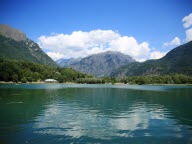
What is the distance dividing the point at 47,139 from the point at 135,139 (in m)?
11.5

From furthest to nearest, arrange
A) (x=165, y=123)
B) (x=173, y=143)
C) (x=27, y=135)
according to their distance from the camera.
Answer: (x=165, y=123) → (x=27, y=135) → (x=173, y=143)

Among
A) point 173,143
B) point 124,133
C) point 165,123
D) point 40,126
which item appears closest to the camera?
point 173,143

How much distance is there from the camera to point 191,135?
31.8m

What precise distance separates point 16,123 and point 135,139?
2088cm

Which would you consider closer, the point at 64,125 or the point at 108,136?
the point at 108,136

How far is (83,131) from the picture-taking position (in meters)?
33.1

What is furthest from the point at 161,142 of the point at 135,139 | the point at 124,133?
the point at 124,133

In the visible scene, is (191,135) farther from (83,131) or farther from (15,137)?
(15,137)

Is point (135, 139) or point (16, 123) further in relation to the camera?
point (16, 123)

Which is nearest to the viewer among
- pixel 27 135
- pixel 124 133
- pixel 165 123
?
pixel 27 135

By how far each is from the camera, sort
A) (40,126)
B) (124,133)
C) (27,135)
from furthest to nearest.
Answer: (40,126)
(124,133)
(27,135)

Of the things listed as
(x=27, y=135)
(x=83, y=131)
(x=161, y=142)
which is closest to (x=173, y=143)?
(x=161, y=142)

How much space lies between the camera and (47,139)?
92.5 ft

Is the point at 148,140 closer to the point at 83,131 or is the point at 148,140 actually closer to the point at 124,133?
the point at 124,133
